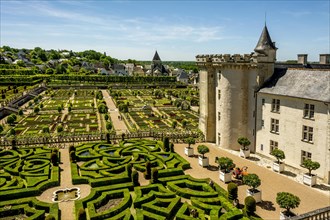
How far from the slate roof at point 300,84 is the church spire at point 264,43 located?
314 cm

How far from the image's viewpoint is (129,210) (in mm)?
21391

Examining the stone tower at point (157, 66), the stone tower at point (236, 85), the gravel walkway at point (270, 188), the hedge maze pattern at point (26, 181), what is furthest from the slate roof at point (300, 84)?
the stone tower at point (157, 66)

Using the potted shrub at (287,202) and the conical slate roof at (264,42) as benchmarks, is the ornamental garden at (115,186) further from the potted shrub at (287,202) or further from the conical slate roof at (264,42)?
the conical slate roof at (264,42)

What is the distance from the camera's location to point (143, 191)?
24641mm

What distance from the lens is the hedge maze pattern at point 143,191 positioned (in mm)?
20859

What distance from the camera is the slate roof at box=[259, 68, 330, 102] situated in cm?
2839

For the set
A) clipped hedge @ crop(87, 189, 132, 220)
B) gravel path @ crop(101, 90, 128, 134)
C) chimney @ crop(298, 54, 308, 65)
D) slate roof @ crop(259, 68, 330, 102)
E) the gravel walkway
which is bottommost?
the gravel walkway

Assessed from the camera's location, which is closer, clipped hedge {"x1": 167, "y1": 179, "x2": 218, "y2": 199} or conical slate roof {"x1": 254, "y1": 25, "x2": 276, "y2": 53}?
clipped hedge {"x1": 167, "y1": 179, "x2": 218, "y2": 199}

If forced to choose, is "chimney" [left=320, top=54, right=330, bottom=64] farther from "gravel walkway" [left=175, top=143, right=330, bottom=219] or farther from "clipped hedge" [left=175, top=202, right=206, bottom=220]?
"clipped hedge" [left=175, top=202, right=206, bottom=220]

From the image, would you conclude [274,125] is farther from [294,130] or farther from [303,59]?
[303,59]

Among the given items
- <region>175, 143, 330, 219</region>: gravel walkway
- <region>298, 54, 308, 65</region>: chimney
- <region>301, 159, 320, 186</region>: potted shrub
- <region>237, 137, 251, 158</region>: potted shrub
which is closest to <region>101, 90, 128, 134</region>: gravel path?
<region>175, 143, 330, 219</region>: gravel walkway

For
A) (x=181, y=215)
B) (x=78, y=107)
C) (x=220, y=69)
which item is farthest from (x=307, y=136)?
(x=78, y=107)

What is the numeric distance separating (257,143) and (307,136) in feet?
25.1

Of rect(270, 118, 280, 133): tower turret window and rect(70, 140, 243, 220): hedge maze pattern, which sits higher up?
rect(270, 118, 280, 133): tower turret window
